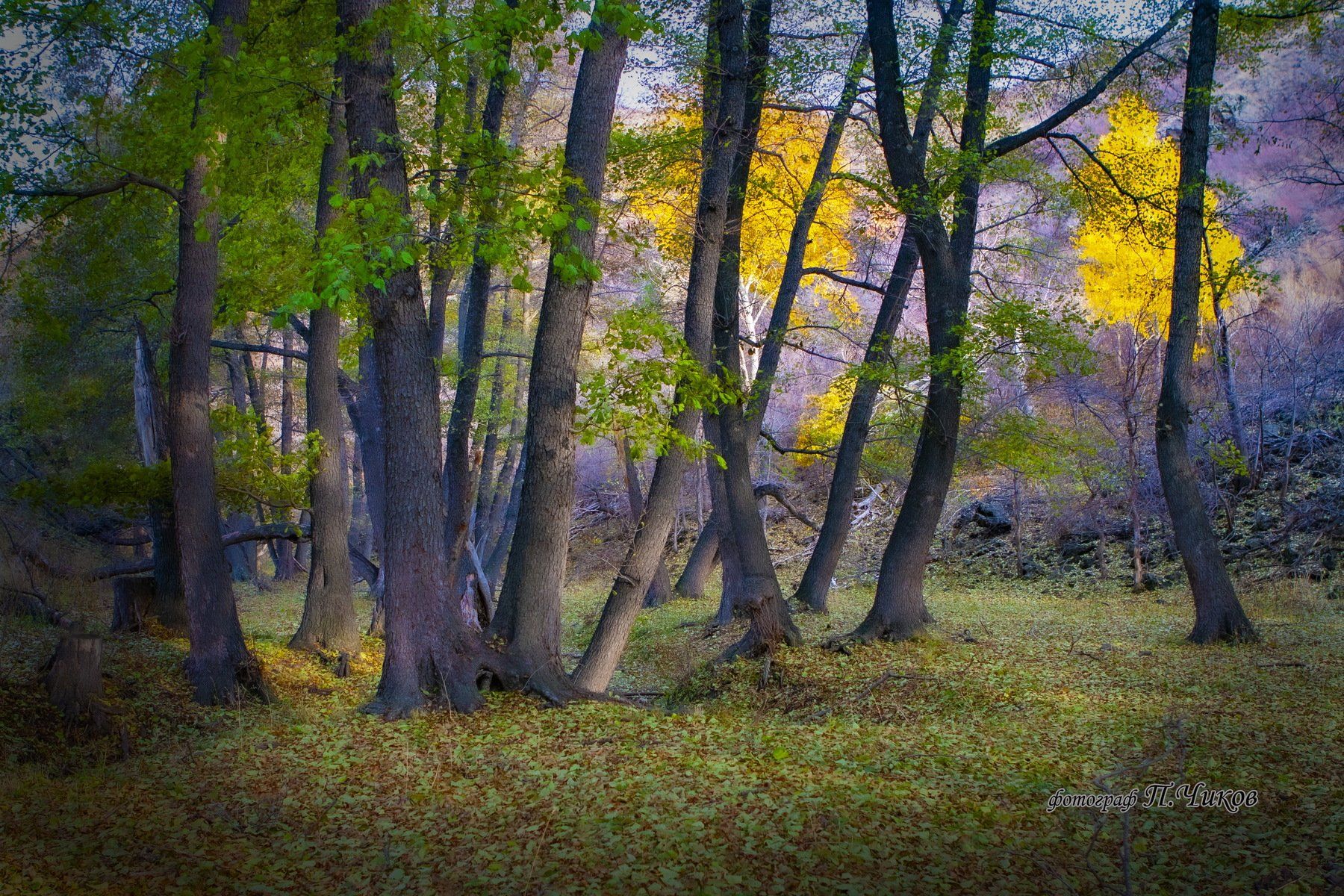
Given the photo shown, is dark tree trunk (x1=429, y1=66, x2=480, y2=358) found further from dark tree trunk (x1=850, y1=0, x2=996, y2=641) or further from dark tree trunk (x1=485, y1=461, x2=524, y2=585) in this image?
dark tree trunk (x1=485, y1=461, x2=524, y2=585)

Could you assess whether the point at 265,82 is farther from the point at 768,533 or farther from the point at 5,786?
the point at 768,533

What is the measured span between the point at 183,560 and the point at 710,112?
21.4ft

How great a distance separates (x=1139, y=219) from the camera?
10.4 metres

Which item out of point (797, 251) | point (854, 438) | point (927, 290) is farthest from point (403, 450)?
point (854, 438)

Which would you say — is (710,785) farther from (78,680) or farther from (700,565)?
(700,565)

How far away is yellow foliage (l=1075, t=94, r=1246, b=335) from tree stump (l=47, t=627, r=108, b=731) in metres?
11.0

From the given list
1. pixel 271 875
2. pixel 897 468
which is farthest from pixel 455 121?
pixel 897 468

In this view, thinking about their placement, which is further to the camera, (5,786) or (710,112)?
(710,112)

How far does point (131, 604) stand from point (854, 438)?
9013 millimetres

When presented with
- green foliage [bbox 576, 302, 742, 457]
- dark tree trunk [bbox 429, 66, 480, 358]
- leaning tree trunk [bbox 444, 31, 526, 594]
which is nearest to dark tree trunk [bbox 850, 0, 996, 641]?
green foliage [bbox 576, 302, 742, 457]

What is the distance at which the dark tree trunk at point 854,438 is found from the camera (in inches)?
451

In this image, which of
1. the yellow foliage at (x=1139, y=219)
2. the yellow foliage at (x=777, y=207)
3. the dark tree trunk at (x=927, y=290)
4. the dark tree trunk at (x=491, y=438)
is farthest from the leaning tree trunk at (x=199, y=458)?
the yellow foliage at (x=1139, y=219)

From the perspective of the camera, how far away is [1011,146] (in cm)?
961

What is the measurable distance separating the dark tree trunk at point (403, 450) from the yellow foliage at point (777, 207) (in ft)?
13.2
